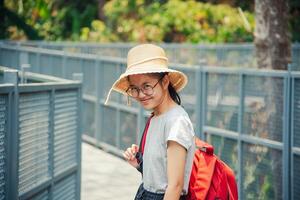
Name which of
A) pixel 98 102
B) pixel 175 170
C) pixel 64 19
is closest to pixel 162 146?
pixel 175 170

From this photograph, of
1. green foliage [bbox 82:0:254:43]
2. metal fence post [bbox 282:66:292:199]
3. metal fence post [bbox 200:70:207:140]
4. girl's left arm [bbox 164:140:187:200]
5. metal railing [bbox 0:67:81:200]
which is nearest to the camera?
girl's left arm [bbox 164:140:187:200]

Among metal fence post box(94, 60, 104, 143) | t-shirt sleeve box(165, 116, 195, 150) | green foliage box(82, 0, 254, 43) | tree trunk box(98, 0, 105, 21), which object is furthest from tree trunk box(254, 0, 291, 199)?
tree trunk box(98, 0, 105, 21)

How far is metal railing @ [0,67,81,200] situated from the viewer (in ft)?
18.2

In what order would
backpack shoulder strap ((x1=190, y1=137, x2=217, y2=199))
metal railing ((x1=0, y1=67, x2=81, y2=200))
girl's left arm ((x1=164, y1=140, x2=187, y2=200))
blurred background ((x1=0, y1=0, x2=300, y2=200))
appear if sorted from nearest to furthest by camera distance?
girl's left arm ((x1=164, y1=140, x2=187, y2=200)), backpack shoulder strap ((x1=190, y1=137, x2=217, y2=199)), metal railing ((x1=0, y1=67, x2=81, y2=200)), blurred background ((x1=0, y1=0, x2=300, y2=200))

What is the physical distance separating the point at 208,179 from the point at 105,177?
280 inches

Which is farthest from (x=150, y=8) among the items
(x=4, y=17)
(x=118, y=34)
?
(x=4, y=17)

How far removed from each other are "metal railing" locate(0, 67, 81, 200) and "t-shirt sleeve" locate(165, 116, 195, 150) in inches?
73.4

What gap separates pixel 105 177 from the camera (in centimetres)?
1091

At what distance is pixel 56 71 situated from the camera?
15.8 m

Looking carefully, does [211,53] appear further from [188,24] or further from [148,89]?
[148,89]

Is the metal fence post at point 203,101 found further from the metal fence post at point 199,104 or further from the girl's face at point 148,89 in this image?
the girl's face at point 148,89

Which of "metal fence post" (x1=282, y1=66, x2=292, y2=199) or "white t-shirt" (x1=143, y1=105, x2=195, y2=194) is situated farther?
"metal fence post" (x1=282, y1=66, x2=292, y2=199)

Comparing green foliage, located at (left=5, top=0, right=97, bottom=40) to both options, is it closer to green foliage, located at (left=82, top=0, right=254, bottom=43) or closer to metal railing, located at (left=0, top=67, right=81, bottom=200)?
green foliage, located at (left=82, top=0, right=254, bottom=43)

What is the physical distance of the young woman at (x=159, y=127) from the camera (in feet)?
12.5
